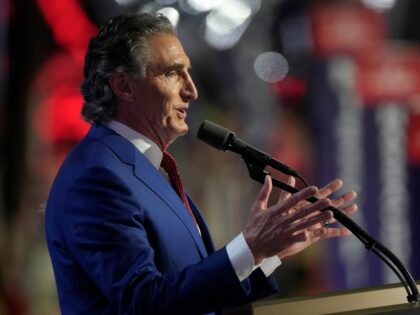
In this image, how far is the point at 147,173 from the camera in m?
1.10

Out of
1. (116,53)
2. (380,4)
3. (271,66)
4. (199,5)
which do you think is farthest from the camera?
A: (380,4)

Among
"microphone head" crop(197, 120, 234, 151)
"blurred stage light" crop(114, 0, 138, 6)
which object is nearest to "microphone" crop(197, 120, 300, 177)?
"microphone head" crop(197, 120, 234, 151)

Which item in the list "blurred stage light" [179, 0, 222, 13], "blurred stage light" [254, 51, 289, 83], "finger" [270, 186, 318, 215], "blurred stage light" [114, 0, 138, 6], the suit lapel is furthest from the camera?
"blurred stage light" [254, 51, 289, 83]

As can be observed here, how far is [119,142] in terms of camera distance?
1122mm

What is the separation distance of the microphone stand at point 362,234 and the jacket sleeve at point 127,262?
15cm

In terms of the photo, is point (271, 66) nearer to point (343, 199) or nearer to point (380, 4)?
point (380, 4)

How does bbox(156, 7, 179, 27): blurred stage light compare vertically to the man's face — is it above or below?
above

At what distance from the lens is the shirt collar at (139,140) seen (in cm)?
119

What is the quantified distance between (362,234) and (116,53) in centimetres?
58

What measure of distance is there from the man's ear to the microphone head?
0.22 metres

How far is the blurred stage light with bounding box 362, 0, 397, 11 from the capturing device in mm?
2885

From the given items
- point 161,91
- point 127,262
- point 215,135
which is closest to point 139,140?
point 161,91

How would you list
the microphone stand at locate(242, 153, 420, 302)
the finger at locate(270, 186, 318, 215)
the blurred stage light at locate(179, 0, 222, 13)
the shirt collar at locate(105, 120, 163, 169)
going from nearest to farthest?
the finger at locate(270, 186, 318, 215)
the microphone stand at locate(242, 153, 420, 302)
the shirt collar at locate(105, 120, 163, 169)
the blurred stage light at locate(179, 0, 222, 13)

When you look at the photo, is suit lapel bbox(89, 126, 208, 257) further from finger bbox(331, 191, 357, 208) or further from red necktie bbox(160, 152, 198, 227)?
finger bbox(331, 191, 357, 208)
